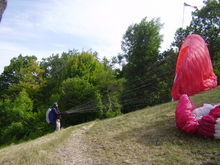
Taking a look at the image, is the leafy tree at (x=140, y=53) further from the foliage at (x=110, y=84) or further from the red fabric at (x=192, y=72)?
the red fabric at (x=192, y=72)

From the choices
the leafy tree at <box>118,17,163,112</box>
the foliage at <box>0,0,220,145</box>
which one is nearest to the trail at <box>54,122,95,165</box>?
the foliage at <box>0,0,220,145</box>

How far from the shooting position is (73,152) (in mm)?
6008

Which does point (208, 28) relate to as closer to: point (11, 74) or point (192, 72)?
point (192, 72)

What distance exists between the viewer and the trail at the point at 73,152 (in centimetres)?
518

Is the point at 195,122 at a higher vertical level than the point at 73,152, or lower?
higher

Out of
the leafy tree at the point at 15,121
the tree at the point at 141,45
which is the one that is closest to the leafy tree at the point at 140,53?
the tree at the point at 141,45

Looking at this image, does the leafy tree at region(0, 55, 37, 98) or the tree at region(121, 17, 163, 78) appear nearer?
the tree at region(121, 17, 163, 78)

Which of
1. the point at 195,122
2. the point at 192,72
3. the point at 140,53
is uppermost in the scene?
the point at 140,53

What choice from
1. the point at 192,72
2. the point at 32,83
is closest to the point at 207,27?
the point at 192,72

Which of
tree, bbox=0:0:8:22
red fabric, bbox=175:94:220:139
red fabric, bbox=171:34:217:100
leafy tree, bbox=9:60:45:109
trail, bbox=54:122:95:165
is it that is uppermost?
leafy tree, bbox=9:60:45:109

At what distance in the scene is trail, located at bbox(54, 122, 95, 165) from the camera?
518 centimetres

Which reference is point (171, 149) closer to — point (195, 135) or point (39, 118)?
point (195, 135)

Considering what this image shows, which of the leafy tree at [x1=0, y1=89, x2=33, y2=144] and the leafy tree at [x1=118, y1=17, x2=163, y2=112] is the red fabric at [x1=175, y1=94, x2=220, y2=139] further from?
the leafy tree at [x1=0, y1=89, x2=33, y2=144]

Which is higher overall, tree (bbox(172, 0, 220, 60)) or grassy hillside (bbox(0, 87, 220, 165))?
tree (bbox(172, 0, 220, 60))
